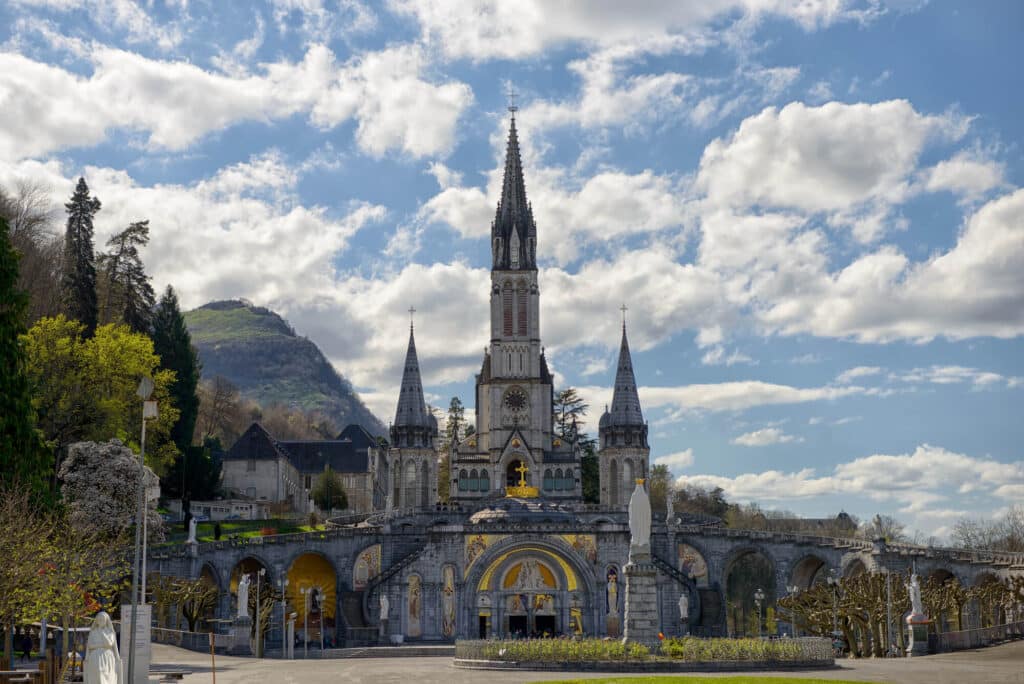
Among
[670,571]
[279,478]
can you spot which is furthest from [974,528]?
[279,478]

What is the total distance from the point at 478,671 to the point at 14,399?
66.3ft

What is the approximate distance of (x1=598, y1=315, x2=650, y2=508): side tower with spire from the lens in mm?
94562

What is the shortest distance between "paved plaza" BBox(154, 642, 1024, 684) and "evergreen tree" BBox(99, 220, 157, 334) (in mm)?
41940

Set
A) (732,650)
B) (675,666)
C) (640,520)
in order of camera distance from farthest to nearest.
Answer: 1. (640,520)
2. (732,650)
3. (675,666)

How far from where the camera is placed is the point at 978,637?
159 feet

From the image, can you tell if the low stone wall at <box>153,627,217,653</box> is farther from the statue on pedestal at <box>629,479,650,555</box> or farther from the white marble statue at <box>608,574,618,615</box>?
the white marble statue at <box>608,574,618,615</box>

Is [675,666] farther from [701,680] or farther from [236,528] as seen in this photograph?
[236,528]

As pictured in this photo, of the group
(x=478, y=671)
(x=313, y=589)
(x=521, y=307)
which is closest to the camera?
(x=478, y=671)

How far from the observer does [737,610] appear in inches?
4353

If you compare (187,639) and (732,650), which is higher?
(187,639)

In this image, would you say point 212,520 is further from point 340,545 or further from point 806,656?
point 806,656

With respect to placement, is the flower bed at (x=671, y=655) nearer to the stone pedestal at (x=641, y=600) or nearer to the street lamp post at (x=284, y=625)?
the stone pedestal at (x=641, y=600)

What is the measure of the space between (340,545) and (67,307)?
2294 cm

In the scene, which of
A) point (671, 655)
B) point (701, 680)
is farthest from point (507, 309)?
point (701, 680)
